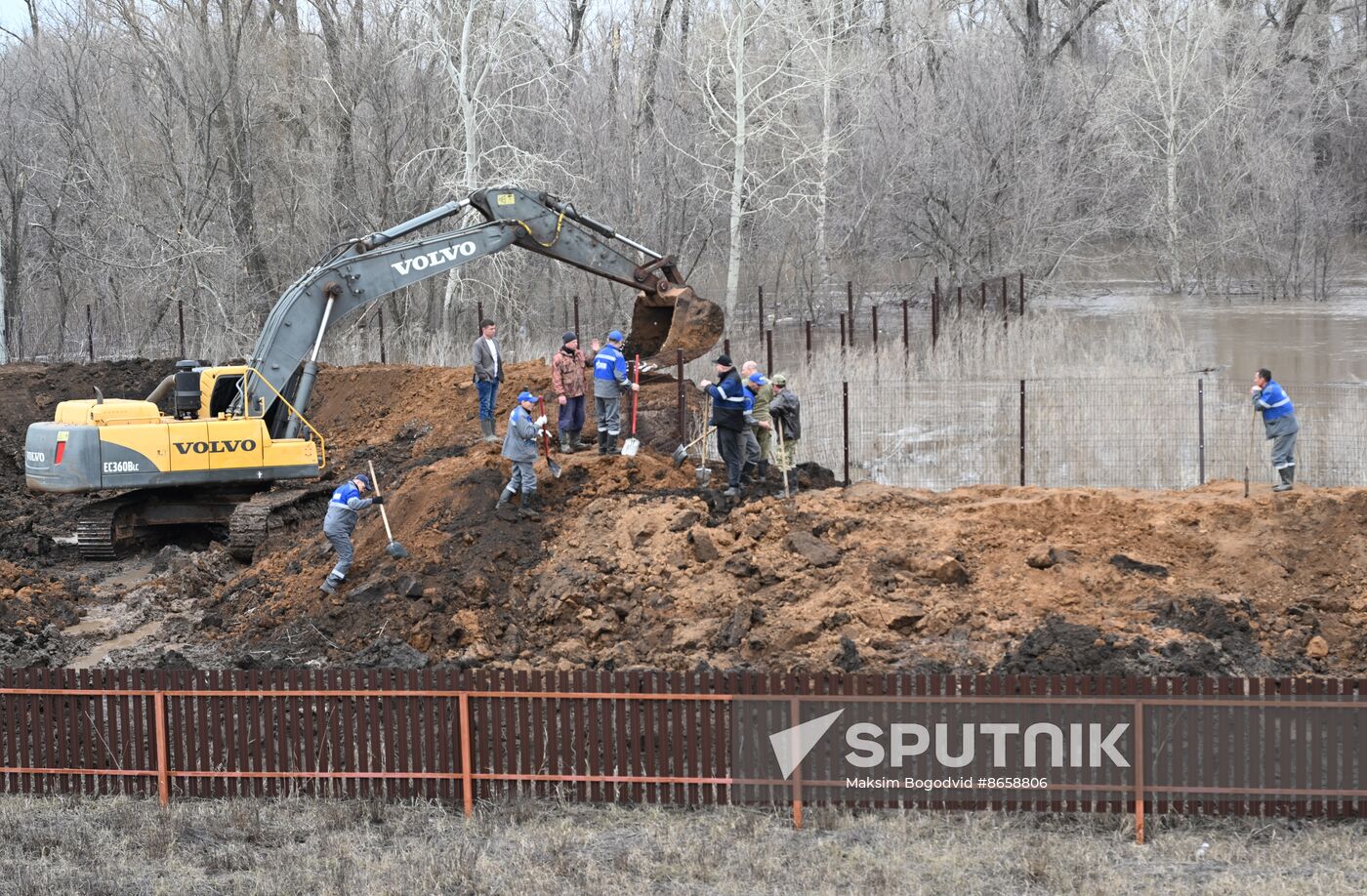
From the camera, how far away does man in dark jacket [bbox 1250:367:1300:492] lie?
50.1 feet

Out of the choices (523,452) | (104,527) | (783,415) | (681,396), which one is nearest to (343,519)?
(523,452)

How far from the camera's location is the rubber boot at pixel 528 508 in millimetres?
15320

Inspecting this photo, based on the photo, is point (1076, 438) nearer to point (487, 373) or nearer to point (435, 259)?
point (487, 373)

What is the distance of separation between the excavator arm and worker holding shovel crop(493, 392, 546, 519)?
3.53 metres

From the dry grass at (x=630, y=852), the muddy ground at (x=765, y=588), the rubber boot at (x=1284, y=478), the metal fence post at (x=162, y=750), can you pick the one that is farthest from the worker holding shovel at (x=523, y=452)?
the rubber boot at (x=1284, y=478)

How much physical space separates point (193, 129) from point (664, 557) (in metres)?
25.2

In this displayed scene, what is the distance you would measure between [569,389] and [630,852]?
30.1 feet

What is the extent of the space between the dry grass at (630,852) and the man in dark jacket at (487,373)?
882 centimetres

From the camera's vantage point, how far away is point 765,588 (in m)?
13.4

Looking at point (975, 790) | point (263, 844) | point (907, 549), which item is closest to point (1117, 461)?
point (907, 549)

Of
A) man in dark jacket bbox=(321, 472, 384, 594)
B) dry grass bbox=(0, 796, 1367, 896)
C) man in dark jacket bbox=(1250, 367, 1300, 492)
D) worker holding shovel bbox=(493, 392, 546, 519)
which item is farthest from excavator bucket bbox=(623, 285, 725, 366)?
dry grass bbox=(0, 796, 1367, 896)

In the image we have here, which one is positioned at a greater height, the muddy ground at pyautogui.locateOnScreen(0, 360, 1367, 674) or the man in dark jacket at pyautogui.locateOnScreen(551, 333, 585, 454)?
the man in dark jacket at pyautogui.locateOnScreen(551, 333, 585, 454)

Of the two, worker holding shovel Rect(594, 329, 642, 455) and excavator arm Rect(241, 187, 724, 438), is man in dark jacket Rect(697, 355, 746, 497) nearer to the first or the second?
worker holding shovel Rect(594, 329, 642, 455)

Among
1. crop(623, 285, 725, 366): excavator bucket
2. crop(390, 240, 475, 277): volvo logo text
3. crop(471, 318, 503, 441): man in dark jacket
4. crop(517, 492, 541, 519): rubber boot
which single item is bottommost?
crop(517, 492, 541, 519): rubber boot
